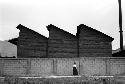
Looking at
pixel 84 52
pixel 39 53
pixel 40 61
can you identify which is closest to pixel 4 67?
pixel 40 61

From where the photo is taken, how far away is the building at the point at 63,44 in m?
33.2

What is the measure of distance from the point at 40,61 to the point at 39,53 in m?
4.96

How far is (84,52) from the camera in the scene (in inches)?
1309

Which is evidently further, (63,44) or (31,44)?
(31,44)

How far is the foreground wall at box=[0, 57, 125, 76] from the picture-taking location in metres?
28.5

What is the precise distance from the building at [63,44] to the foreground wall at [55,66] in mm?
4290

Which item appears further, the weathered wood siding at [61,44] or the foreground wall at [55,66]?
the weathered wood siding at [61,44]

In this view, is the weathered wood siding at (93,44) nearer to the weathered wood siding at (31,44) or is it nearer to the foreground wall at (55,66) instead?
the foreground wall at (55,66)

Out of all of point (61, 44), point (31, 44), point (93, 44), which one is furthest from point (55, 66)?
point (93, 44)

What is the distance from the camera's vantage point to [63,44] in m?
33.4

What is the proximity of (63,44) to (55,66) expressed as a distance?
17.4ft

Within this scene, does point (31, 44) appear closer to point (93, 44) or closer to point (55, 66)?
point (55, 66)

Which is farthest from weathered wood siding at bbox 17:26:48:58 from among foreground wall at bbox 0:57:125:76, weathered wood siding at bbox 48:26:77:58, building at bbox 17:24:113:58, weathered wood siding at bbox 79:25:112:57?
weathered wood siding at bbox 79:25:112:57

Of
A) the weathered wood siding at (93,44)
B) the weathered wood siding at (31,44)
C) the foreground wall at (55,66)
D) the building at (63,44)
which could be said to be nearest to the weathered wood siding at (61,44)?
the building at (63,44)
